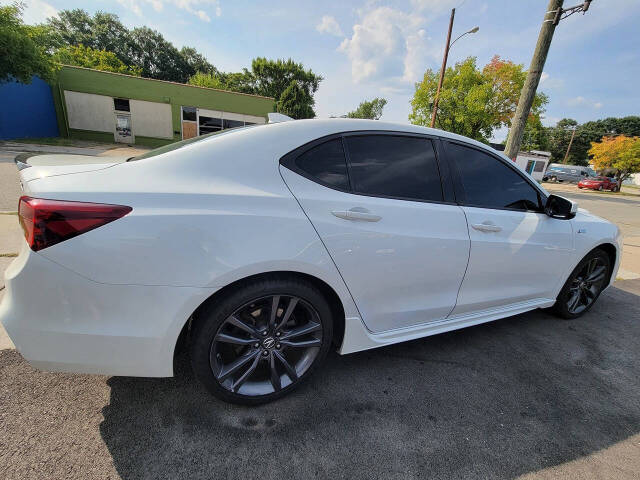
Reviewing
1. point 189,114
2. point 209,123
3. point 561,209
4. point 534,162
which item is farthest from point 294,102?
point 561,209

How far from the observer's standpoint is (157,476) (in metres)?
1.44

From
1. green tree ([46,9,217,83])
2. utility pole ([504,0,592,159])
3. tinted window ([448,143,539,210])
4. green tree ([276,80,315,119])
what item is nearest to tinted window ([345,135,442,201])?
tinted window ([448,143,539,210])

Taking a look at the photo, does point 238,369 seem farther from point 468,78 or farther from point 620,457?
point 468,78

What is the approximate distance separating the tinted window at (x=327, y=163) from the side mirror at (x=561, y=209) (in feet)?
6.37

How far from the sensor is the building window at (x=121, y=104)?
20.5 m

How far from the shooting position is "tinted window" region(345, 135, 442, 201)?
1.95 metres

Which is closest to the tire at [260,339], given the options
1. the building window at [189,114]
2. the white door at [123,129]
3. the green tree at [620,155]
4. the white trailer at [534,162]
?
the building window at [189,114]

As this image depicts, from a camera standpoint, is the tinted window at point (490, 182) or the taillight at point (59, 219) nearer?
the taillight at point (59, 219)

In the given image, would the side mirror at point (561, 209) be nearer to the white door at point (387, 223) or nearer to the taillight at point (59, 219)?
the white door at point (387, 223)

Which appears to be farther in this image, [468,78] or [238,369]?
[468,78]

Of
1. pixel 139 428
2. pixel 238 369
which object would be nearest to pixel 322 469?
pixel 238 369

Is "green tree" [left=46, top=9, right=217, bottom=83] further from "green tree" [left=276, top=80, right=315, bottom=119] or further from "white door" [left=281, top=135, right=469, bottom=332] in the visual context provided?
"white door" [left=281, top=135, right=469, bottom=332]

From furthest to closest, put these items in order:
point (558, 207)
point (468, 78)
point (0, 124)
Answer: point (468, 78), point (0, 124), point (558, 207)

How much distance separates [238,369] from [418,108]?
2223cm
